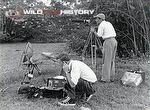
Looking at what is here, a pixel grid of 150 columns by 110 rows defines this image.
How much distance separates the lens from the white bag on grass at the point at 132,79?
8.43 metres

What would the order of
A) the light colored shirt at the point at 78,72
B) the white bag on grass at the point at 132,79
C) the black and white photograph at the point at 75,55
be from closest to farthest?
the light colored shirt at the point at 78,72, the black and white photograph at the point at 75,55, the white bag on grass at the point at 132,79

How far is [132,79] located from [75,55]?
478 cm

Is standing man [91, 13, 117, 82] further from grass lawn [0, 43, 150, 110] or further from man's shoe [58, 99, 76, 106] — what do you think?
man's shoe [58, 99, 76, 106]

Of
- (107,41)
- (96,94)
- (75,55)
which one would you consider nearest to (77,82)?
(96,94)

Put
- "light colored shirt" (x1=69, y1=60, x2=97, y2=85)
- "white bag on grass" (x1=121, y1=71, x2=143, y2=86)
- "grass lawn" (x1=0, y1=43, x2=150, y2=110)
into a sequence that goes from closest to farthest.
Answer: "light colored shirt" (x1=69, y1=60, x2=97, y2=85), "grass lawn" (x1=0, y1=43, x2=150, y2=110), "white bag on grass" (x1=121, y1=71, x2=143, y2=86)

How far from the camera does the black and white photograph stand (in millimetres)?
6977

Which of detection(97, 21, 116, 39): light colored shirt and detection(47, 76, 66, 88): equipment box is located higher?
detection(97, 21, 116, 39): light colored shirt

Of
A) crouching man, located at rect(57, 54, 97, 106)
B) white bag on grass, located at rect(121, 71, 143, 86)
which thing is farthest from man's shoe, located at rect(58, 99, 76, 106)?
white bag on grass, located at rect(121, 71, 143, 86)

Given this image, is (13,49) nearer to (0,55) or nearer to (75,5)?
(0,55)

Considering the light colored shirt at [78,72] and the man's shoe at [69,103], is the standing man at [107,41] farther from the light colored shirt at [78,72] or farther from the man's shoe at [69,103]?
the man's shoe at [69,103]

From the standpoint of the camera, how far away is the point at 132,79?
849cm

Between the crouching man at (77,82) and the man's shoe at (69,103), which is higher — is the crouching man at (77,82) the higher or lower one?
the higher one

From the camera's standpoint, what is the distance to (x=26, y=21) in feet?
57.5

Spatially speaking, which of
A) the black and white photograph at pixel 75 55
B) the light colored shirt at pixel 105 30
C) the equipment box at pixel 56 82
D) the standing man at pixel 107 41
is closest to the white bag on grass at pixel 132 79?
the black and white photograph at pixel 75 55
